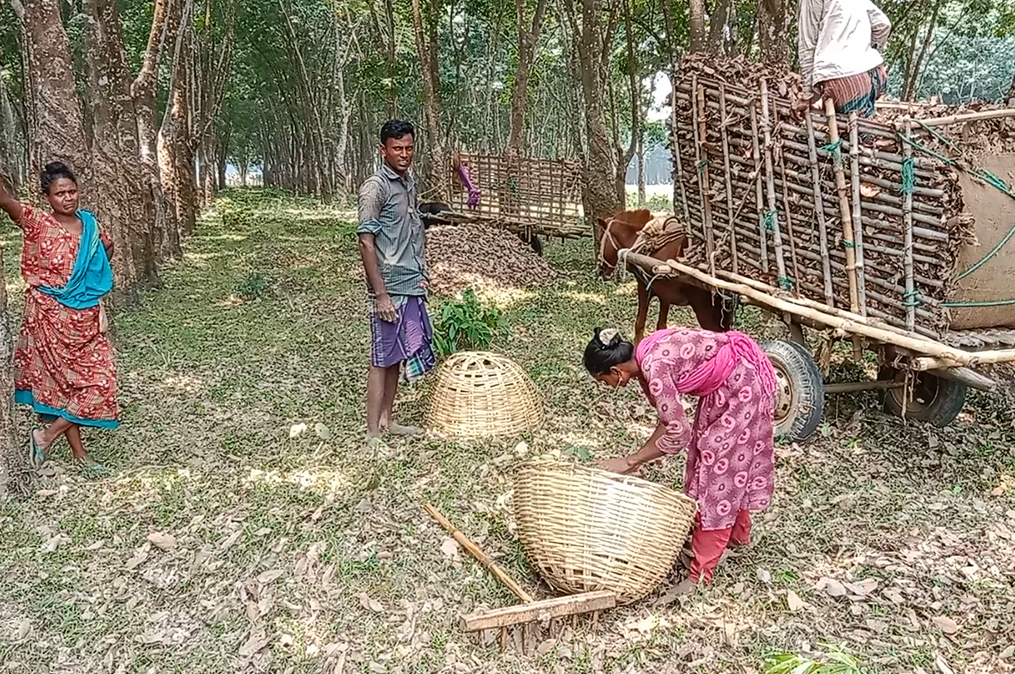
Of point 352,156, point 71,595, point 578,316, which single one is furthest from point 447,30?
point 71,595

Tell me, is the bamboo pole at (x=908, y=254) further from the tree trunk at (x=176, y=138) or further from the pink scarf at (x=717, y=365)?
the tree trunk at (x=176, y=138)

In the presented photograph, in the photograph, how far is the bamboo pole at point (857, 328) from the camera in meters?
4.34

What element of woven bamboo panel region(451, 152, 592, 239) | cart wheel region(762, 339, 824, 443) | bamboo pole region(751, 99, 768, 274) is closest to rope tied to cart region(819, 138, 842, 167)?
bamboo pole region(751, 99, 768, 274)

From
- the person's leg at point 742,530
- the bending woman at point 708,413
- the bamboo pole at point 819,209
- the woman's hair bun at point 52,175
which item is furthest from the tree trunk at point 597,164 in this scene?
the bending woman at point 708,413

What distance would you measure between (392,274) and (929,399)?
3758mm

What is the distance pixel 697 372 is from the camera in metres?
3.56

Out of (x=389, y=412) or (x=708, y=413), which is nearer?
(x=708, y=413)

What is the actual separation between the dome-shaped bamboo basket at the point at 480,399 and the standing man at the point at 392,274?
188 mm

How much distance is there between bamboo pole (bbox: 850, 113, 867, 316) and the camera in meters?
4.62

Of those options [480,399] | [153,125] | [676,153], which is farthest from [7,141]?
[676,153]

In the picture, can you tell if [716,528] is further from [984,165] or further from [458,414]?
[984,165]

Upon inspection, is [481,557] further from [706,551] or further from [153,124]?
[153,124]

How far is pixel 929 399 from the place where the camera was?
5816 mm

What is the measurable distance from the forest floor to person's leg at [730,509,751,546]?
0.28ft
